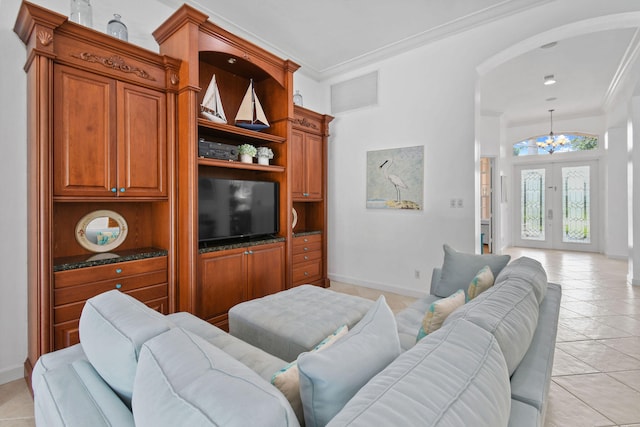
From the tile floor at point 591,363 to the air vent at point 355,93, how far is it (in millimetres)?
2615

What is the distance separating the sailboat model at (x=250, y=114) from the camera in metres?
3.19

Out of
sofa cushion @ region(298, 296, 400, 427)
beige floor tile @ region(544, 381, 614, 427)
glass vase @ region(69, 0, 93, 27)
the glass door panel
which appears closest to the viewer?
sofa cushion @ region(298, 296, 400, 427)

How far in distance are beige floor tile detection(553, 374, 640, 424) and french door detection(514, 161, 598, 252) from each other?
6601mm

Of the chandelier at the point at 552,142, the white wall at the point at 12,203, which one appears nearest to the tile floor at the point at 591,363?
the white wall at the point at 12,203

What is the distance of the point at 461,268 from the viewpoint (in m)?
2.33

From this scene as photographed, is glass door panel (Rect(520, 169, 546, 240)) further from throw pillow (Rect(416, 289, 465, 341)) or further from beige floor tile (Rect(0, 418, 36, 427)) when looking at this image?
beige floor tile (Rect(0, 418, 36, 427))

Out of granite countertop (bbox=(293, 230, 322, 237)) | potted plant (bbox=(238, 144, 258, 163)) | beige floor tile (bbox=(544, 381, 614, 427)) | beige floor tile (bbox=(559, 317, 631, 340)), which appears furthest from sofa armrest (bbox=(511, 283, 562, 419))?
granite countertop (bbox=(293, 230, 322, 237))

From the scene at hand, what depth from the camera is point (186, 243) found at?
8.30 ft

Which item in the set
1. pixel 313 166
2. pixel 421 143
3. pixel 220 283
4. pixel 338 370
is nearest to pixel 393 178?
pixel 421 143

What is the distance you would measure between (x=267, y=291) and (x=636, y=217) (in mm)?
5122

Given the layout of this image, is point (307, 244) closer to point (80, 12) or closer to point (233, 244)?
point (233, 244)

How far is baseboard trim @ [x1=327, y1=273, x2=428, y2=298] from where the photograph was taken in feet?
12.7

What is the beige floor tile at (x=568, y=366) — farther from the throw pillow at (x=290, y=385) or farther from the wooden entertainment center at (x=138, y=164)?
the wooden entertainment center at (x=138, y=164)

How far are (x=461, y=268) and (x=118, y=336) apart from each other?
2190mm
